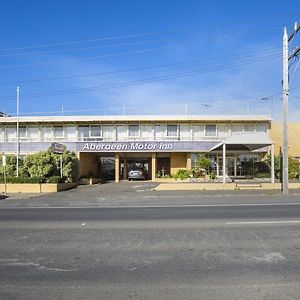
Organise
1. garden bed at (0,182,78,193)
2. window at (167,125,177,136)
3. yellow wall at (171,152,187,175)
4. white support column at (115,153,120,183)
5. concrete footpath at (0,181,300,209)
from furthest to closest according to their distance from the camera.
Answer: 1. yellow wall at (171,152,187,175)
2. window at (167,125,177,136)
3. white support column at (115,153,120,183)
4. garden bed at (0,182,78,193)
5. concrete footpath at (0,181,300,209)

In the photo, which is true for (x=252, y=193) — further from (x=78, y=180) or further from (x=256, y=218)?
(x=78, y=180)

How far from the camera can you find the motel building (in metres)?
42.5

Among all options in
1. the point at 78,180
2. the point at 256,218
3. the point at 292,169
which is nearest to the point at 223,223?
the point at 256,218

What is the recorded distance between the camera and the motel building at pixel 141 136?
42.5m

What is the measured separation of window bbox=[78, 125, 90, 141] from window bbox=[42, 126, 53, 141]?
9.44 feet

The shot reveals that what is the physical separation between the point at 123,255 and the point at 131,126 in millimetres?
36579

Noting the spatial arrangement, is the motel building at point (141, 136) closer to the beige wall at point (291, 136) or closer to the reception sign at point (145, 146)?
the reception sign at point (145, 146)

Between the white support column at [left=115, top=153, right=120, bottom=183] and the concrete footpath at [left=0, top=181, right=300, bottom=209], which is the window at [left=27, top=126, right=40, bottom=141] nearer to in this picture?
the white support column at [left=115, top=153, right=120, bottom=183]

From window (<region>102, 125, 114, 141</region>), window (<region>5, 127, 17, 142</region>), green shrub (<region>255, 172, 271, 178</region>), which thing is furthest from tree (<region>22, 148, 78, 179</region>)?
green shrub (<region>255, 172, 271, 178</region>)

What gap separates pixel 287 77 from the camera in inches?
1003

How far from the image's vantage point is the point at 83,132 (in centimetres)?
4400

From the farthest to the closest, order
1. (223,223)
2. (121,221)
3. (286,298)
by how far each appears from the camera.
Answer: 1. (121,221)
2. (223,223)
3. (286,298)

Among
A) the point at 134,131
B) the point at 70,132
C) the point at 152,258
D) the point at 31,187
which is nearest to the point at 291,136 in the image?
the point at 134,131

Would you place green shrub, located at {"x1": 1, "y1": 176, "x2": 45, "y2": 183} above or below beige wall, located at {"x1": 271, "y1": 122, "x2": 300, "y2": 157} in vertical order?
below
